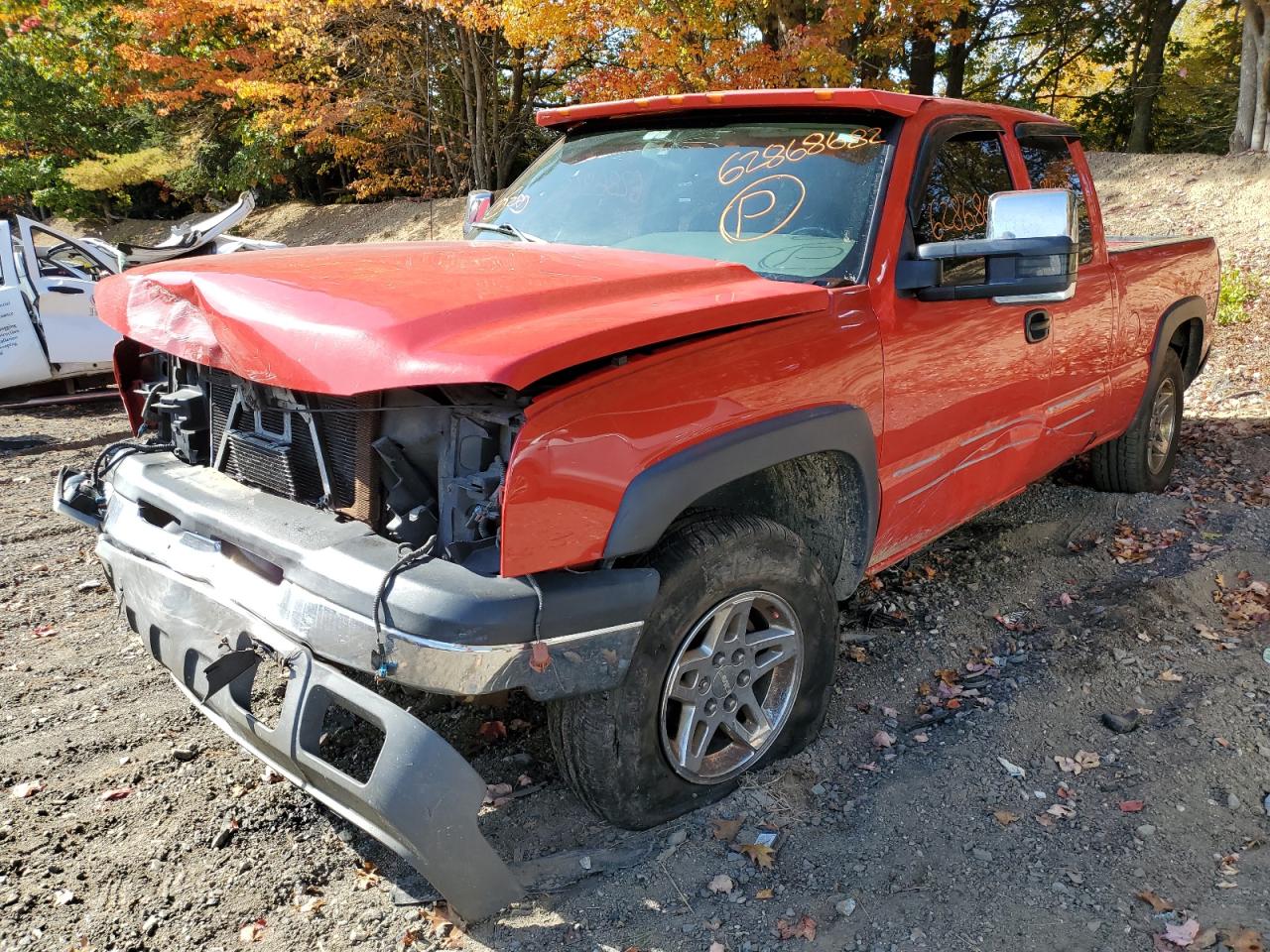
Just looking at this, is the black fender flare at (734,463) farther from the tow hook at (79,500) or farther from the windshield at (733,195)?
the tow hook at (79,500)

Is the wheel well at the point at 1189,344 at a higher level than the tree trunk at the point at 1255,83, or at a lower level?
lower

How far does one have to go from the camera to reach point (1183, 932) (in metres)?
2.46

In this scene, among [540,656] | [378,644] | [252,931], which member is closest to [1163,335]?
[540,656]

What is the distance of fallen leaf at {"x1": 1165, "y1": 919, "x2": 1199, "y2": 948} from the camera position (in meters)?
2.43

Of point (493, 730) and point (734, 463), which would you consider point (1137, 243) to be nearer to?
point (734, 463)

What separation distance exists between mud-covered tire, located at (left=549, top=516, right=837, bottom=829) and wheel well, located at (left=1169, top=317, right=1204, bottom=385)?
153 inches

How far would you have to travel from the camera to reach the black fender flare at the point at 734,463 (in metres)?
2.33

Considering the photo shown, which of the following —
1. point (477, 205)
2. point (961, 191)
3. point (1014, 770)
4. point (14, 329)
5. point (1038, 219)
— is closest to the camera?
point (1038, 219)

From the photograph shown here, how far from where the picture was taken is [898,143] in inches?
129

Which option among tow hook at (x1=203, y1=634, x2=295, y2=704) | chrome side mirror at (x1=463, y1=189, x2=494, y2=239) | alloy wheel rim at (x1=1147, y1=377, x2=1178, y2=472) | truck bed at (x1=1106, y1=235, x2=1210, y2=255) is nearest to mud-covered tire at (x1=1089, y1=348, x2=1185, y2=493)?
alloy wheel rim at (x1=1147, y1=377, x2=1178, y2=472)

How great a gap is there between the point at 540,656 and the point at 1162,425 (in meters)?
4.73

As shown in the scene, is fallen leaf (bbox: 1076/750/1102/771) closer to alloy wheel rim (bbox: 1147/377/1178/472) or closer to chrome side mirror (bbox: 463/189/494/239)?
alloy wheel rim (bbox: 1147/377/1178/472)

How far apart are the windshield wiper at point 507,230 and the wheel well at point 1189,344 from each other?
389 cm

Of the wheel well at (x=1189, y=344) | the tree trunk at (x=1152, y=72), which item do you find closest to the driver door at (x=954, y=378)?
the wheel well at (x=1189, y=344)
